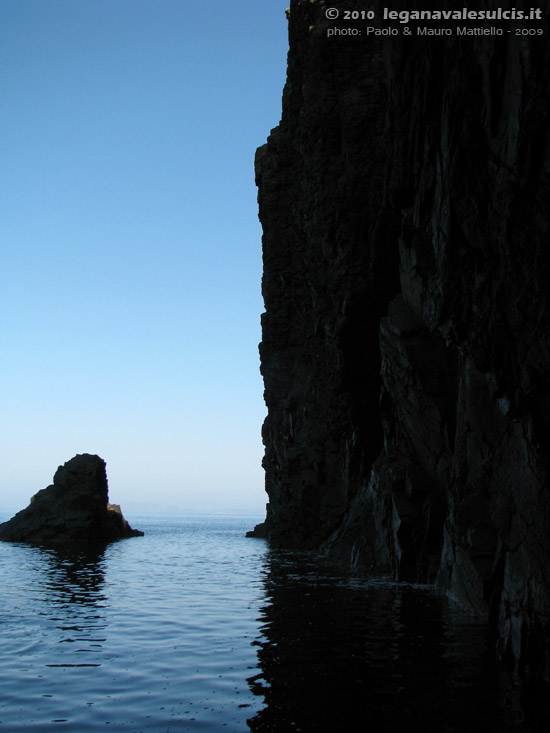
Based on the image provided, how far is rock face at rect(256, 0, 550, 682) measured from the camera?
1548cm

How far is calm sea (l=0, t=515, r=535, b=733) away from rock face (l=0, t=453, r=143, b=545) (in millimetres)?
37886

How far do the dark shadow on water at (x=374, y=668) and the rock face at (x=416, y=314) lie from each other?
1.52 metres

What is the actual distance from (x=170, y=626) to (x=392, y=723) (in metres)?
10.9

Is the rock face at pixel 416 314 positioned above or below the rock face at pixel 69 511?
above

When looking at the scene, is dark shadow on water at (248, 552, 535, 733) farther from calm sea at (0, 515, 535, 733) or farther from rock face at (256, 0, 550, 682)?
rock face at (256, 0, 550, 682)

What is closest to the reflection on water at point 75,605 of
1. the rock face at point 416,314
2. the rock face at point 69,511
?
the rock face at point 416,314

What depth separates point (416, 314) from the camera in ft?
111

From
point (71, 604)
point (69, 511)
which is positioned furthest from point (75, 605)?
point (69, 511)

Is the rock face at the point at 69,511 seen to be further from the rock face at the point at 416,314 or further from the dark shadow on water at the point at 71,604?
the rock face at the point at 416,314

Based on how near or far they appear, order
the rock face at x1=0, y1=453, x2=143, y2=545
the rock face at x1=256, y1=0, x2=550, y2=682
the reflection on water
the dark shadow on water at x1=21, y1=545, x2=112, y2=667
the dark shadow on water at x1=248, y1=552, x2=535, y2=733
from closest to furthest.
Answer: the dark shadow on water at x1=248, y1=552, x2=535, y2=733
the rock face at x1=256, y1=0, x2=550, y2=682
the dark shadow on water at x1=21, y1=545, x2=112, y2=667
the reflection on water
the rock face at x1=0, y1=453, x2=143, y2=545

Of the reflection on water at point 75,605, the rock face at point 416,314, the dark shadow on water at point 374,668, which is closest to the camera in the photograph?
the dark shadow on water at point 374,668

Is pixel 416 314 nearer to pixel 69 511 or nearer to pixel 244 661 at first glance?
pixel 244 661

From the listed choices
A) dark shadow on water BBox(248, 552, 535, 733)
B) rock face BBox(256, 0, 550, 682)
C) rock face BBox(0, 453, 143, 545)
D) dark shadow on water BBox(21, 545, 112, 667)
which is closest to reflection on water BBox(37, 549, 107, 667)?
dark shadow on water BBox(21, 545, 112, 667)

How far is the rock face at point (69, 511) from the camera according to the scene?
65.8m
